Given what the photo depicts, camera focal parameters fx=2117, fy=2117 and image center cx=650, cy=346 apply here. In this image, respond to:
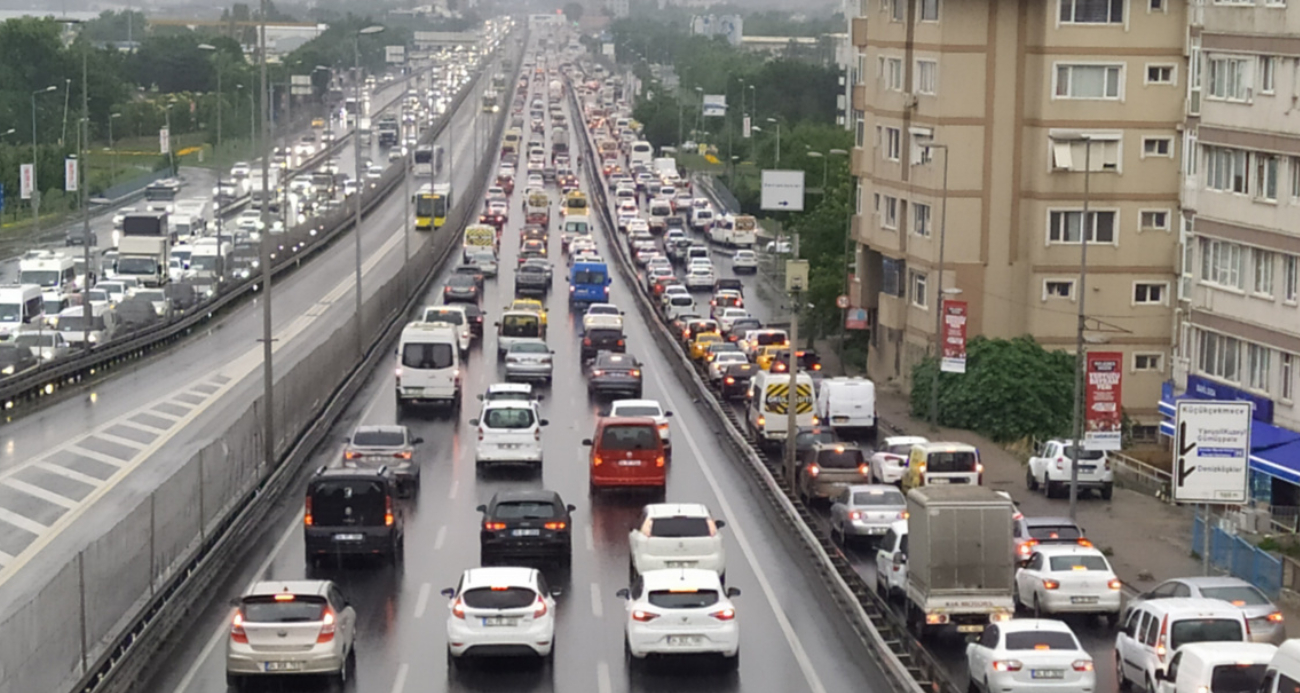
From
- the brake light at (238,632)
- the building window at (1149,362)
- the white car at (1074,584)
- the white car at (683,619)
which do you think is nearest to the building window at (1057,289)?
the building window at (1149,362)

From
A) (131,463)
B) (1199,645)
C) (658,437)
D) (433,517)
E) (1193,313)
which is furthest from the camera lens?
(1193,313)

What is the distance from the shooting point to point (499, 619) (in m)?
28.8

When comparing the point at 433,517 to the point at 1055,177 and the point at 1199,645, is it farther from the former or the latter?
the point at 1055,177

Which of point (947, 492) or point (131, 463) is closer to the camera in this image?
point (947, 492)

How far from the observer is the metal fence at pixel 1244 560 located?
125ft

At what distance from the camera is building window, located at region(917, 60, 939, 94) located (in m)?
71.5

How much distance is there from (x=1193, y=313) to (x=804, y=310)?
3296 cm

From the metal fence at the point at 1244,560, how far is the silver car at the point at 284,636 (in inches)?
725

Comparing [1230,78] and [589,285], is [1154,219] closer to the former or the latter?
[1230,78]

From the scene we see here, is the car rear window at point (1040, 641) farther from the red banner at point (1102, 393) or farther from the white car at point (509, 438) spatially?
the white car at point (509, 438)

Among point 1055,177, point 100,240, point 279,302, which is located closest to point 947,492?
point 1055,177

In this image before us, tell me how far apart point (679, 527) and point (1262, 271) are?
24149 millimetres

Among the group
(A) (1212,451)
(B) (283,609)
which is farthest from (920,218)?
(B) (283,609)

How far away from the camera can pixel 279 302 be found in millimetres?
94062
